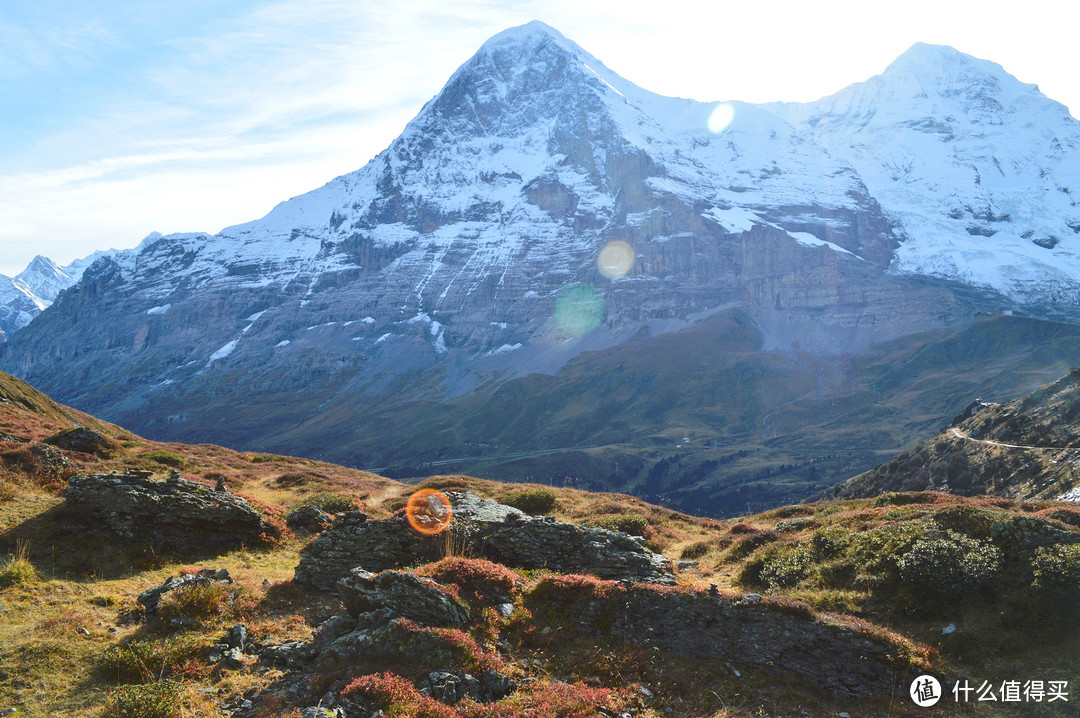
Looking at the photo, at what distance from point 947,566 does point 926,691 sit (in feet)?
15.9

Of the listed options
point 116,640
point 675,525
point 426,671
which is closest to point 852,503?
point 675,525

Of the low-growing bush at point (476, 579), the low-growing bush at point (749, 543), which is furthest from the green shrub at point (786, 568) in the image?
the low-growing bush at point (476, 579)

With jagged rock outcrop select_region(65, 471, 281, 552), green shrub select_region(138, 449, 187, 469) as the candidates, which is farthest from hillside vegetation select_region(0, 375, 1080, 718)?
green shrub select_region(138, 449, 187, 469)

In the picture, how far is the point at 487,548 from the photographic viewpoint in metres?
22.2

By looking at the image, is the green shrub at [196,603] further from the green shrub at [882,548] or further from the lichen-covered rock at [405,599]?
the green shrub at [882,548]

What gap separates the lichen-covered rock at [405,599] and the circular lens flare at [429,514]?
5.60 m

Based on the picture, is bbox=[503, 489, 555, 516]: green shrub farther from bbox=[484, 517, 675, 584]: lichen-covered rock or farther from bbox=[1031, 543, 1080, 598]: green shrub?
bbox=[1031, 543, 1080, 598]: green shrub

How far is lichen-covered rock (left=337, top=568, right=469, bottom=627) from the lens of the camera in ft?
51.2

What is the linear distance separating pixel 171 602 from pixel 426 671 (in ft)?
25.7

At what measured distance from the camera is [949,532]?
19.7m

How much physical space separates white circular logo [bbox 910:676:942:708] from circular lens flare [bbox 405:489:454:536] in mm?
14393

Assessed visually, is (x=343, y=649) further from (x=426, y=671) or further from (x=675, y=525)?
(x=675, y=525)

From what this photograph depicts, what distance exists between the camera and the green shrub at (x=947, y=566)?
693 inches

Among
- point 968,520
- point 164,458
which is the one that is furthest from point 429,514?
point 164,458
